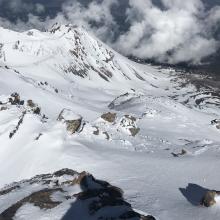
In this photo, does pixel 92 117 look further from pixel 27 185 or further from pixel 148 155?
pixel 27 185

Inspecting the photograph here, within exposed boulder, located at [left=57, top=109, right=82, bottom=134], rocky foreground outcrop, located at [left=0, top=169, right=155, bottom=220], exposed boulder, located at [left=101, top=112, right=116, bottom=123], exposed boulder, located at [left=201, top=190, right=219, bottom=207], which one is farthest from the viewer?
exposed boulder, located at [left=101, top=112, right=116, bottom=123]

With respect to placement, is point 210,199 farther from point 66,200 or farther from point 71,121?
point 71,121

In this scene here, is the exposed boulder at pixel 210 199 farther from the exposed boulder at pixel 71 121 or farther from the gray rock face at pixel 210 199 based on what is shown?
the exposed boulder at pixel 71 121

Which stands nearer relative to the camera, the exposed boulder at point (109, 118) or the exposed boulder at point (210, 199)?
the exposed boulder at point (210, 199)

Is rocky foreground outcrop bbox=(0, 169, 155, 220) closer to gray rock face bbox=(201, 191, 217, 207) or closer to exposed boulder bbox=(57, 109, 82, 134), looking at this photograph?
gray rock face bbox=(201, 191, 217, 207)

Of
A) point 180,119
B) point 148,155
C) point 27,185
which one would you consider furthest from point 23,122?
point 180,119

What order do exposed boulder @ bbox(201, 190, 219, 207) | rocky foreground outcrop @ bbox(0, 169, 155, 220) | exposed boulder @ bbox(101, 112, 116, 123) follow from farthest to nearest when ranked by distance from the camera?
exposed boulder @ bbox(101, 112, 116, 123) < exposed boulder @ bbox(201, 190, 219, 207) < rocky foreground outcrop @ bbox(0, 169, 155, 220)

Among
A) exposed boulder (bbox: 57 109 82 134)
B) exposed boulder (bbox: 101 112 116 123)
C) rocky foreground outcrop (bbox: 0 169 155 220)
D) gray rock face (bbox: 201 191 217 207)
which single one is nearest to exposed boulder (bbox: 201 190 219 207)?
gray rock face (bbox: 201 191 217 207)

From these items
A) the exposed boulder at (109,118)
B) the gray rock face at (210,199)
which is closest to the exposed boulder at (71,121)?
the exposed boulder at (109,118)
